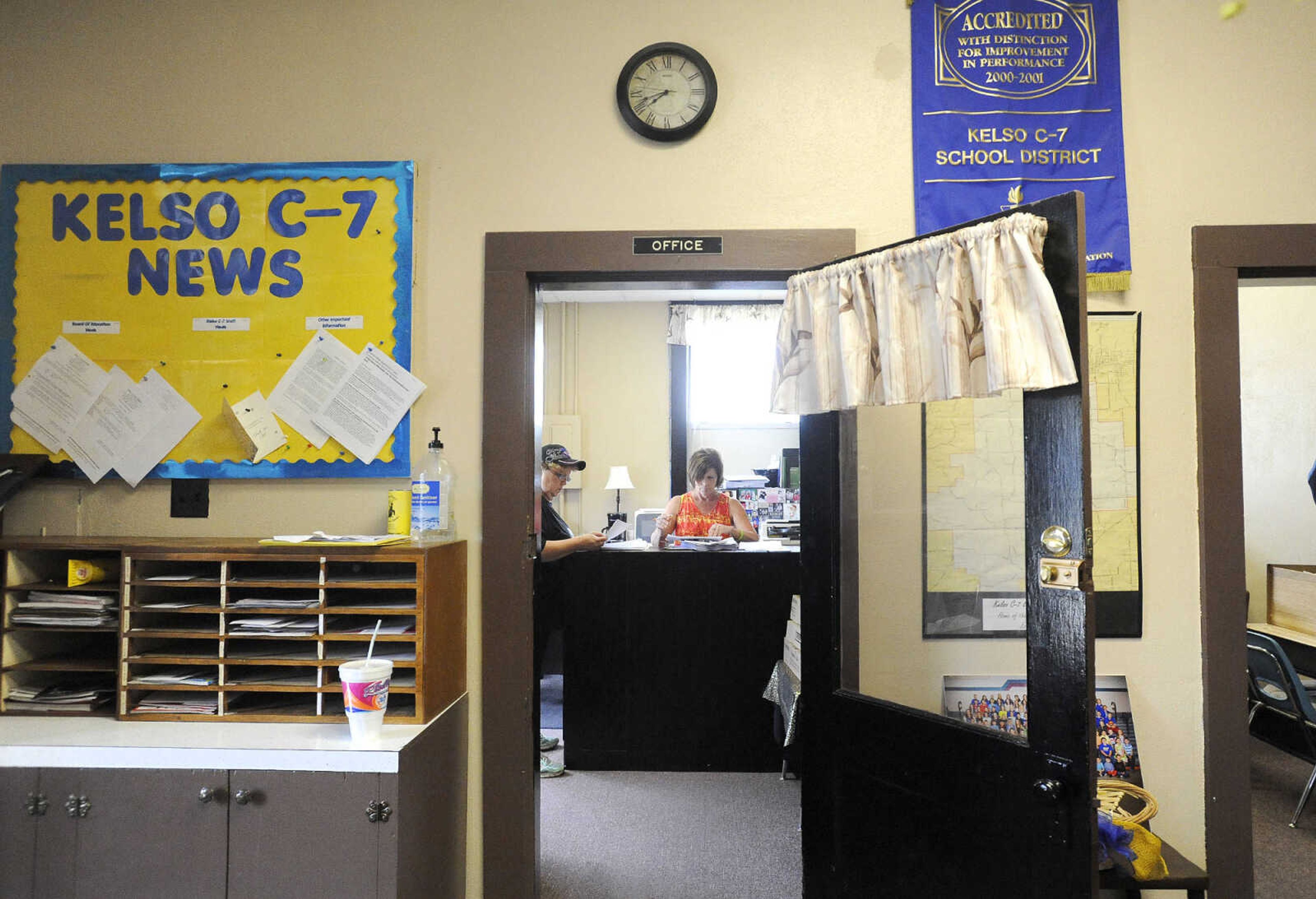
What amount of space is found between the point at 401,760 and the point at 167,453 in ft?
4.11

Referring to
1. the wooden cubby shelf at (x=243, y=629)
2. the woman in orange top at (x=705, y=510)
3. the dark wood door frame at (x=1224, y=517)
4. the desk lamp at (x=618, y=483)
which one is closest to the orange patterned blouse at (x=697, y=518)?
the woman in orange top at (x=705, y=510)

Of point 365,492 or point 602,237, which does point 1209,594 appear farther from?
point 365,492

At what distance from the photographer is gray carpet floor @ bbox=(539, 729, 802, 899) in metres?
2.74

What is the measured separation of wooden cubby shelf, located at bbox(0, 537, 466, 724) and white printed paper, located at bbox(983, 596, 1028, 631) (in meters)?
1.40

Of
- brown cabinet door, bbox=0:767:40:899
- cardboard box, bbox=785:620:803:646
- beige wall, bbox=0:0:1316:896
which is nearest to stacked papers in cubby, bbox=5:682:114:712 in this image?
brown cabinet door, bbox=0:767:40:899

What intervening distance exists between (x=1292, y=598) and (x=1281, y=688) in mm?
942

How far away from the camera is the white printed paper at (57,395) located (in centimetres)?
234

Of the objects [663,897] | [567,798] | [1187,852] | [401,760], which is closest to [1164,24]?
[1187,852]

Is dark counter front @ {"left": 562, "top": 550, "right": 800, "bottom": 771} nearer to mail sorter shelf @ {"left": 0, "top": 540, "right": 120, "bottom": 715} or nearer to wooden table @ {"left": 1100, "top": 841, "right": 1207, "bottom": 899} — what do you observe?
wooden table @ {"left": 1100, "top": 841, "right": 1207, "bottom": 899}

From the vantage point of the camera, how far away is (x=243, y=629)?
201 cm

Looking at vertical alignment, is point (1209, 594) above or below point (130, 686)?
above

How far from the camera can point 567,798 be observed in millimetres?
3537

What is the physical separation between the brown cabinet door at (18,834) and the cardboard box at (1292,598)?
5099 millimetres

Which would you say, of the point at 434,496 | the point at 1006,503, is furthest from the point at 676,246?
the point at 1006,503
